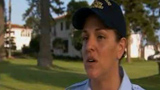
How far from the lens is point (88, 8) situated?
195 centimetres

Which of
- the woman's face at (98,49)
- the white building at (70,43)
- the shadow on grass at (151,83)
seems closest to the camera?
the woman's face at (98,49)

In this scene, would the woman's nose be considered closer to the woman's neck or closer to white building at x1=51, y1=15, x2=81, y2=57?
the woman's neck

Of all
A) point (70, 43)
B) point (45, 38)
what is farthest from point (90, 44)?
point (70, 43)

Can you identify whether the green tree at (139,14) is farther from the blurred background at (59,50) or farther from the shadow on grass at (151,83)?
the shadow on grass at (151,83)

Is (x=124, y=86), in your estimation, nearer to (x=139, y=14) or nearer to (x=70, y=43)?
Answer: (x=139, y=14)

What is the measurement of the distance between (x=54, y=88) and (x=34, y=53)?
4583 centimetres

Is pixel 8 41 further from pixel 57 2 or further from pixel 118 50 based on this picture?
pixel 118 50

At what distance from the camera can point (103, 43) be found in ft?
6.36

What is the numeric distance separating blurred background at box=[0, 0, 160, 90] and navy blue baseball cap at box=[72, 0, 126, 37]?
125 cm

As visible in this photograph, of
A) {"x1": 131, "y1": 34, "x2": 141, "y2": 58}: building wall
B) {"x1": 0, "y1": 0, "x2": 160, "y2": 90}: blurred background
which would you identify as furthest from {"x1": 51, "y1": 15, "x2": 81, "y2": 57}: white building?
{"x1": 131, "y1": 34, "x2": 141, "y2": 58}: building wall

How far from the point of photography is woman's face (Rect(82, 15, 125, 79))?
1.87 metres

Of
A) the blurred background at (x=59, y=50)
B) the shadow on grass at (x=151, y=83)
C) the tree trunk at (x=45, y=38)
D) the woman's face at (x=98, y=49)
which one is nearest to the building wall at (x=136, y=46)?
the blurred background at (x=59, y=50)

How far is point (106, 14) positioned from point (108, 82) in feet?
1.21

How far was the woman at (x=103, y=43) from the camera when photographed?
1.88 meters
